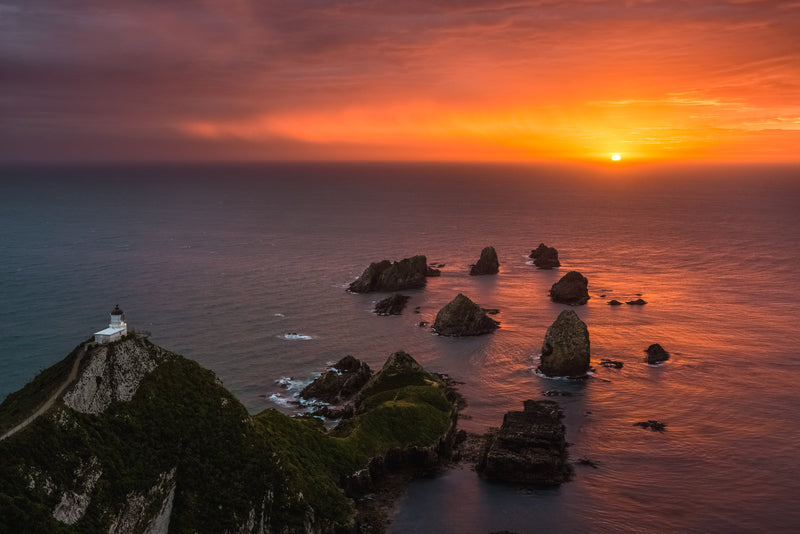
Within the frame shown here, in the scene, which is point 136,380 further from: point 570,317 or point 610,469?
point 570,317

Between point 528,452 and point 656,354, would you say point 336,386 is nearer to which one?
point 528,452

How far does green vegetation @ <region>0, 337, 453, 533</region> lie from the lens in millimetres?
37812

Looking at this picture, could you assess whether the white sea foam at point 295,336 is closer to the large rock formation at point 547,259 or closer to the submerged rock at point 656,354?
the submerged rock at point 656,354

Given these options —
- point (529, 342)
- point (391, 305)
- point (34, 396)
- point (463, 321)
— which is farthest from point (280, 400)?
A: point (391, 305)

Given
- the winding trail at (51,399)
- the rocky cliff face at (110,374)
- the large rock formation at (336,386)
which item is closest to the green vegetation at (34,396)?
the winding trail at (51,399)

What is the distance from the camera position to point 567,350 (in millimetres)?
87250

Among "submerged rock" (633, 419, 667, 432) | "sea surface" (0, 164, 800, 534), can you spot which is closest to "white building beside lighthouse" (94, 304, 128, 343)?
"sea surface" (0, 164, 800, 534)

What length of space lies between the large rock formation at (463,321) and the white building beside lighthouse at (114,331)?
65679 millimetres

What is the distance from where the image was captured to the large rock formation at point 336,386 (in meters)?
80.2

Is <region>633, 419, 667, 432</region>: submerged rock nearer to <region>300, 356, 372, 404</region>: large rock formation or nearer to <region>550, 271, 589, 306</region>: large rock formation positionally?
<region>300, 356, 372, 404</region>: large rock formation

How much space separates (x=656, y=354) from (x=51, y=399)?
78.6 m

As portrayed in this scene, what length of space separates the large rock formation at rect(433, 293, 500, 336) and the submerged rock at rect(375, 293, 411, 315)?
13276 millimetres

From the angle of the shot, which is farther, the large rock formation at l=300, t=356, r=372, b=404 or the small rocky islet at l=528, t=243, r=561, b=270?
the small rocky islet at l=528, t=243, r=561, b=270

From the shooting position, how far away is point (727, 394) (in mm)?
81250
